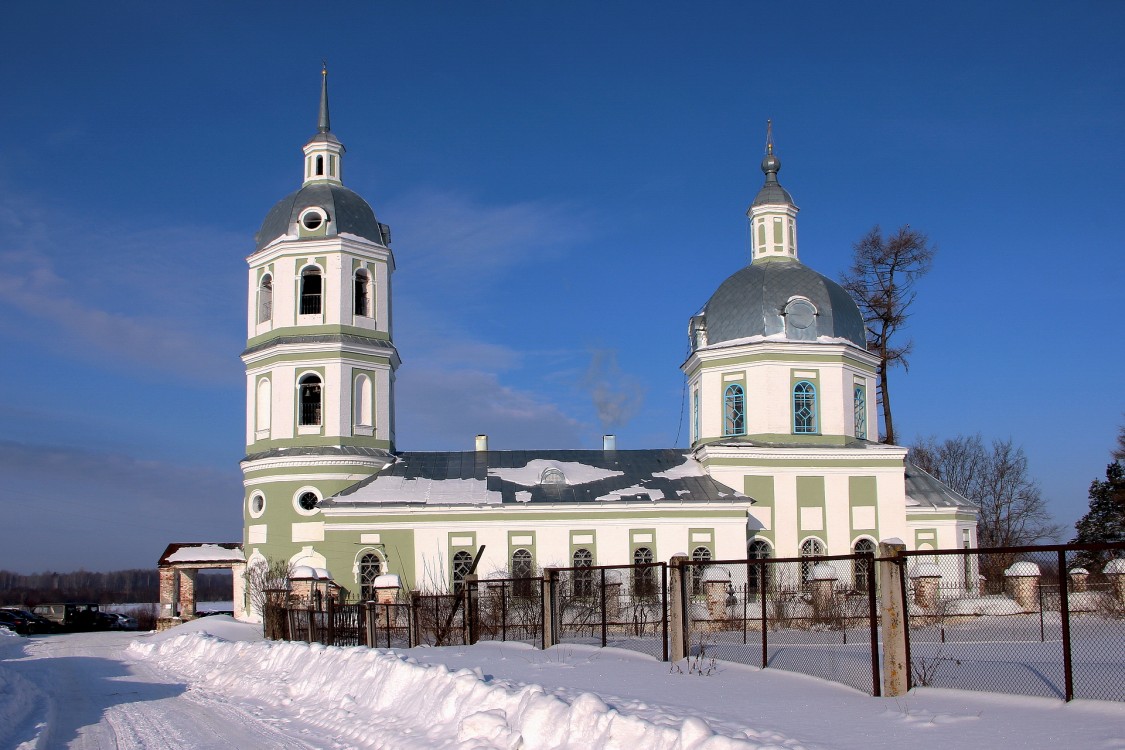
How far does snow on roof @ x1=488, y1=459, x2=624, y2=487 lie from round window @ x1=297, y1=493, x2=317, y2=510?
5.32m

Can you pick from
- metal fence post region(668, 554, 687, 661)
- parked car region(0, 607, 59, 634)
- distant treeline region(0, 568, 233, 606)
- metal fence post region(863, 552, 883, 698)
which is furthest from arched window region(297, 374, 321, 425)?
distant treeline region(0, 568, 233, 606)

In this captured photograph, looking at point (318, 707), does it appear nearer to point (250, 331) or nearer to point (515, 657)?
point (515, 657)

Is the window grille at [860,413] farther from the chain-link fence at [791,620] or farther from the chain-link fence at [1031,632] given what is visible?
the chain-link fence at [1031,632]

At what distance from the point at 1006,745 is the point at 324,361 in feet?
90.2

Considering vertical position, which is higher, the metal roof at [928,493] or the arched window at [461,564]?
the metal roof at [928,493]

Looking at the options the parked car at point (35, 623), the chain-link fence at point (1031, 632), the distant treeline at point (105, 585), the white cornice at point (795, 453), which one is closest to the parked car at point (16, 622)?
the parked car at point (35, 623)

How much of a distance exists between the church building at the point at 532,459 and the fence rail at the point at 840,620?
2.69 m

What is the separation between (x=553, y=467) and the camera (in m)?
33.9

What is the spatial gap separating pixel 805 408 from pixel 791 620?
13622mm

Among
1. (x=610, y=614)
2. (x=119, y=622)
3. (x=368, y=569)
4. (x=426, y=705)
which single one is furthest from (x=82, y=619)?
(x=426, y=705)

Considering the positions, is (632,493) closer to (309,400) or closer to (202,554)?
(309,400)

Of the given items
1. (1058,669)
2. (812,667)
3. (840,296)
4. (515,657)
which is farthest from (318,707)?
(840,296)

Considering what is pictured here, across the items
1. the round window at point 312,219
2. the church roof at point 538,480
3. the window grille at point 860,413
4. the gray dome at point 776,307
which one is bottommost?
the church roof at point 538,480

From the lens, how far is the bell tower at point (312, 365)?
32.5 m
